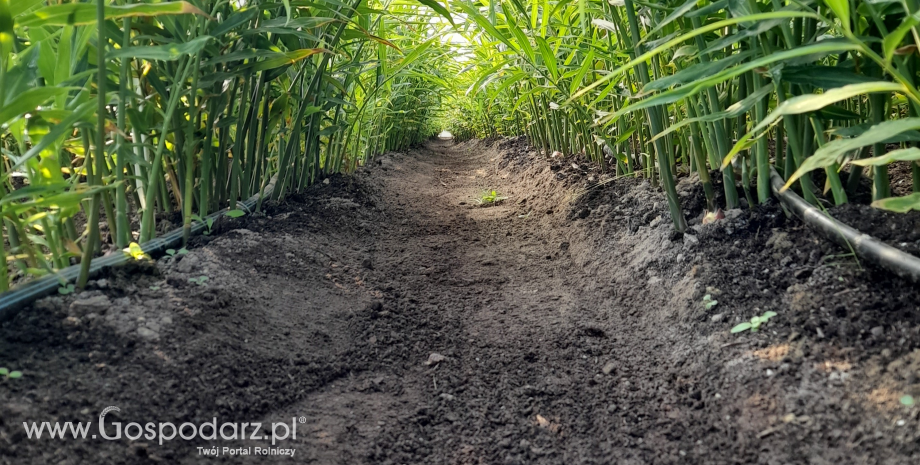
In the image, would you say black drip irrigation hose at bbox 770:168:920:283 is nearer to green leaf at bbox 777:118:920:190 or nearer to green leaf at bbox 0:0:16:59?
green leaf at bbox 777:118:920:190

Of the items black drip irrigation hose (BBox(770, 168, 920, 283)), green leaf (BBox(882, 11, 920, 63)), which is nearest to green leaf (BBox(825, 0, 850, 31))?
green leaf (BBox(882, 11, 920, 63))

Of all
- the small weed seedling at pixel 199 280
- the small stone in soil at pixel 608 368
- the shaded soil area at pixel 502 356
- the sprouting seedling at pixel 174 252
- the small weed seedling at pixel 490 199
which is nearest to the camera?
the shaded soil area at pixel 502 356

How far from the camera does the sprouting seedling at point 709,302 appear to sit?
0.98 m

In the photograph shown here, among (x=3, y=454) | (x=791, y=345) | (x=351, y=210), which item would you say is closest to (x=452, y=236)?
(x=351, y=210)

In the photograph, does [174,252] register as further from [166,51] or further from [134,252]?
[166,51]

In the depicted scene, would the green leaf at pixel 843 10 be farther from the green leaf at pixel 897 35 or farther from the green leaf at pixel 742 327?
the green leaf at pixel 742 327

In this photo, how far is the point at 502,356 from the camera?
1048 mm

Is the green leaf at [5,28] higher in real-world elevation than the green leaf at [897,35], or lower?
higher

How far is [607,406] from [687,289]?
0.35 meters

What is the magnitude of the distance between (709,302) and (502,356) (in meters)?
0.38

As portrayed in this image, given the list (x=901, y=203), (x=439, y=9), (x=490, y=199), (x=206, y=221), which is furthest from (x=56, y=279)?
→ (x=490, y=199)

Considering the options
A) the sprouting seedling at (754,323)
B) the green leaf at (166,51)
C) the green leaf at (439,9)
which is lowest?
the sprouting seedling at (754,323)

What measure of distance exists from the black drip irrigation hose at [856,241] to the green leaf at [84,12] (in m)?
0.80

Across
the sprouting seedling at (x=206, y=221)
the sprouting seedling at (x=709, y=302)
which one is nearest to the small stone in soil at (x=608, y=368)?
the sprouting seedling at (x=709, y=302)
